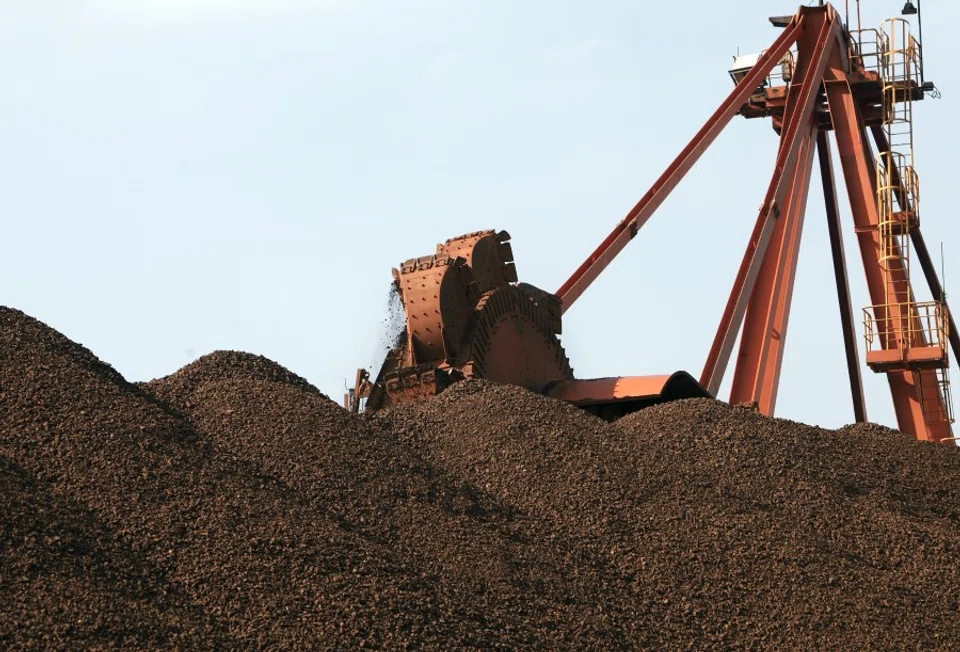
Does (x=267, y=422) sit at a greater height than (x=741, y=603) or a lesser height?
greater

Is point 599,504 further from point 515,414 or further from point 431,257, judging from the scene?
point 431,257

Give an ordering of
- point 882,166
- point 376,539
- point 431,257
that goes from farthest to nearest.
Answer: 1. point 882,166
2. point 431,257
3. point 376,539

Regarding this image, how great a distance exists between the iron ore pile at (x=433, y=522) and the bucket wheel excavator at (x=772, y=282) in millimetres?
1737

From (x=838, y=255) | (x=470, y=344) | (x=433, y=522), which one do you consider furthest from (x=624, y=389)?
(x=838, y=255)

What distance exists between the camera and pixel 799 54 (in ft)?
65.3

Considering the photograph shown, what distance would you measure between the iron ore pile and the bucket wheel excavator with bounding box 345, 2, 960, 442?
1.74 m

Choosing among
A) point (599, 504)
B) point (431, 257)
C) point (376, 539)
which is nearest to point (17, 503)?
point (376, 539)

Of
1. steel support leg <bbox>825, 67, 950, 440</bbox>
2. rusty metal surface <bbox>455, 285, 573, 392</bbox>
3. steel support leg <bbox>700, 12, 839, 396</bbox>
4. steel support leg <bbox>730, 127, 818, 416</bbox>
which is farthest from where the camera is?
steel support leg <bbox>825, 67, 950, 440</bbox>

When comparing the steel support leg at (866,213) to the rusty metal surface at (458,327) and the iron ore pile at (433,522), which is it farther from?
the iron ore pile at (433,522)

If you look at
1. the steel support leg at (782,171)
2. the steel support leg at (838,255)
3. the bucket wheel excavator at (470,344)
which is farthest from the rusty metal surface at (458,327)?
the steel support leg at (838,255)

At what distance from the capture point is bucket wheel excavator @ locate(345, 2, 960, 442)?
1349 centimetres

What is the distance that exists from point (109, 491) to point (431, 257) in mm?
5636

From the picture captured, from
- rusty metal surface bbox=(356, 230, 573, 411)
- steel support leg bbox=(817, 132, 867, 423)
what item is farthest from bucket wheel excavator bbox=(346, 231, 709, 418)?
steel support leg bbox=(817, 132, 867, 423)

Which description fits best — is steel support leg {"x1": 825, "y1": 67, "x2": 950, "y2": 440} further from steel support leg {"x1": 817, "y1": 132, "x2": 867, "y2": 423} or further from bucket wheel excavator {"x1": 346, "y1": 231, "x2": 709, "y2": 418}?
bucket wheel excavator {"x1": 346, "y1": 231, "x2": 709, "y2": 418}
